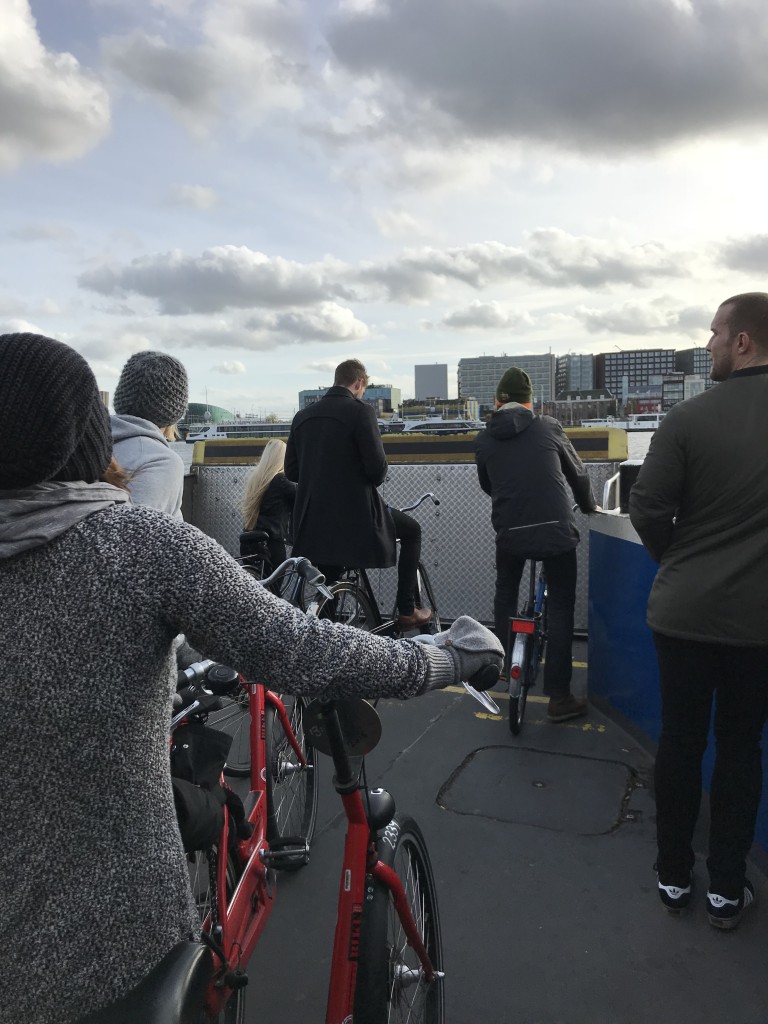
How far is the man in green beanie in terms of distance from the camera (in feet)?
16.0

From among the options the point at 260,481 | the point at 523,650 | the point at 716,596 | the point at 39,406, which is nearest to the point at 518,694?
the point at 523,650

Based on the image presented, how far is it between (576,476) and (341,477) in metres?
1.46

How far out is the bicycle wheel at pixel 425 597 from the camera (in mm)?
6136

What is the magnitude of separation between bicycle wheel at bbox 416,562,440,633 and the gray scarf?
492 cm

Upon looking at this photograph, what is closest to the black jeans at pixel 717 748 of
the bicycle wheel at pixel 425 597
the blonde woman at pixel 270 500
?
the bicycle wheel at pixel 425 597

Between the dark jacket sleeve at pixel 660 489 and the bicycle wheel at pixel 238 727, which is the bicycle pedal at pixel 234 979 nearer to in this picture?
the bicycle wheel at pixel 238 727

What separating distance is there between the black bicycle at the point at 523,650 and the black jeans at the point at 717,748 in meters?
1.66

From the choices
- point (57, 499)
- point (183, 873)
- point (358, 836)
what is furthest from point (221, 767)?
point (57, 499)

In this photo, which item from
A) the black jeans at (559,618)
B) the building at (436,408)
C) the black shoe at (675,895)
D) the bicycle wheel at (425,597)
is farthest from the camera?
the building at (436,408)

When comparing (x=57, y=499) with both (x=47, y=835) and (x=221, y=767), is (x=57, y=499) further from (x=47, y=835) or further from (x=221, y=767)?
(x=221, y=767)

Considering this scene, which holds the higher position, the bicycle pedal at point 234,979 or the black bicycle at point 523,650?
the bicycle pedal at point 234,979

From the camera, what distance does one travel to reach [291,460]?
542 centimetres

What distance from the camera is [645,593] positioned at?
4.36 meters

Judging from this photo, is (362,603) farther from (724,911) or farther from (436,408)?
(436,408)
